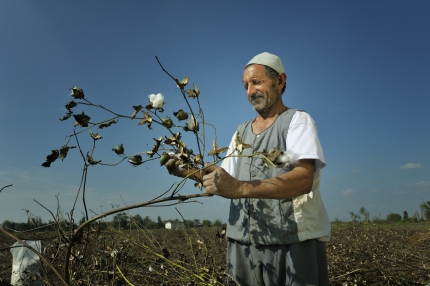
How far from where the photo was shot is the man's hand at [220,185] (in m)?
1.61

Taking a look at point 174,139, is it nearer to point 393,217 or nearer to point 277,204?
point 277,204

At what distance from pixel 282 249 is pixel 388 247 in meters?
5.82

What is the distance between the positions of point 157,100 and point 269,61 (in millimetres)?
818

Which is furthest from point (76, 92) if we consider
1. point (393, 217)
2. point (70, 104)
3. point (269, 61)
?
point (393, 217)

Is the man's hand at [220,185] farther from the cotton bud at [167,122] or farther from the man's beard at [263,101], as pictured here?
the man's beard at [263,101]

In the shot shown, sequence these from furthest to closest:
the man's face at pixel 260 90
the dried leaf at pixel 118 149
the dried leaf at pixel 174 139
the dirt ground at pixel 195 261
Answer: the dirt ground at pixel 195 261 → the man's face at pixel 260 90 → the dried leaf at pixel 118 149 → the dried leaf at pixel 174 139

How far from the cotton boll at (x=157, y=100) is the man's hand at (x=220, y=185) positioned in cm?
40

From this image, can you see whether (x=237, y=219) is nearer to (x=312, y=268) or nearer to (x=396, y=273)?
(x=312, y=268)

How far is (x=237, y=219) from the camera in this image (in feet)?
7.18

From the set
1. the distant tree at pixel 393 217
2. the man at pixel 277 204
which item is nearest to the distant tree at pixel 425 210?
the distant tree at pixel 393 217

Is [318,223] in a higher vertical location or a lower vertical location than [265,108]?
lower

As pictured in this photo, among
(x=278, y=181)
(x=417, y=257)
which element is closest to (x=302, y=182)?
(x=278, y=181)

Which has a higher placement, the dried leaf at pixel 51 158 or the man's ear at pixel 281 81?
the man's ear at pixel 281 81

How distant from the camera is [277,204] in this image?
2.02 meters
